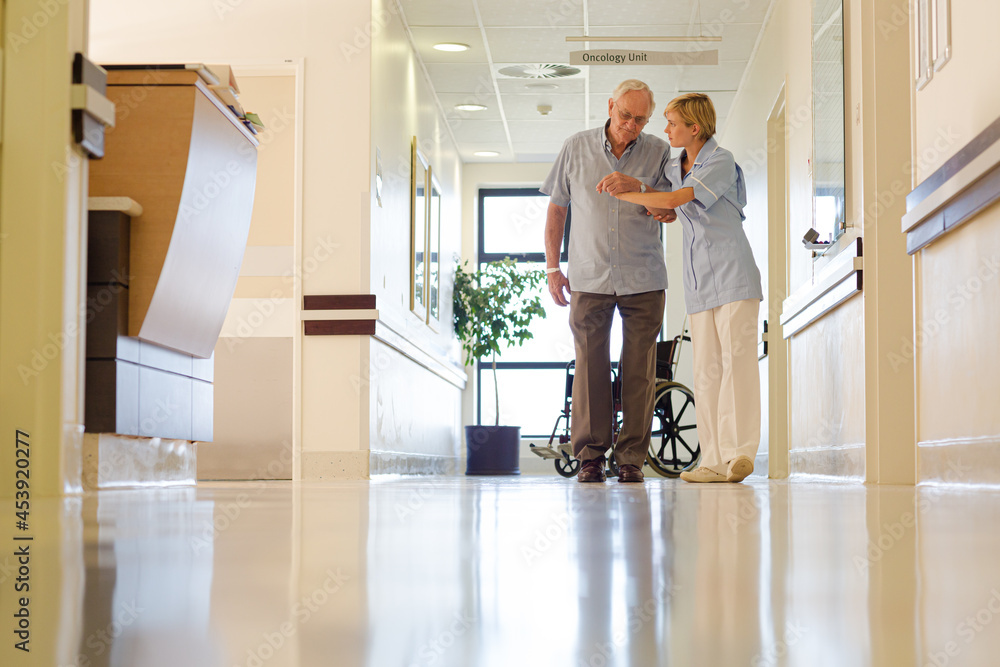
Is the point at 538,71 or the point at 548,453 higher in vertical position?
the point at 538,71

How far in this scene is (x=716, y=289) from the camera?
3.50 m

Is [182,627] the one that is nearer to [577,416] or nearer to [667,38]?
[577,416]

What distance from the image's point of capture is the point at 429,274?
7.84 metres

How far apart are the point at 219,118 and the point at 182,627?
2.86m

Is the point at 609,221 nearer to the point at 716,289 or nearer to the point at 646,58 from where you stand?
the point at 716,289

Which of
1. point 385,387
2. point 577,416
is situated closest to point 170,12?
point 385,387

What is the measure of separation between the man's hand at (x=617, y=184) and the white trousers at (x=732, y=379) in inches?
21.7

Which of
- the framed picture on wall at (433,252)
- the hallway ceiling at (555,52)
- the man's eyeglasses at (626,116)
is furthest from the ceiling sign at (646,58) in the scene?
the framed picture on wall at (433,252)

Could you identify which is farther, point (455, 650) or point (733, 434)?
point (733, 434)

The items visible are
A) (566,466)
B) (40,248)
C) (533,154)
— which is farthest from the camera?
(533,154)

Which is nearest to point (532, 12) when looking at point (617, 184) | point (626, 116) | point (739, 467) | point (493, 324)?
point (626, 116)

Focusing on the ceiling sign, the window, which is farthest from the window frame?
the ceiling sign

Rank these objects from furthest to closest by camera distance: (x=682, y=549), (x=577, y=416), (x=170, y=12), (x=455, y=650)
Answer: (x=170, y=12)
(x=577, y=416)
(x=682, y=549)
(x=455, y=650)

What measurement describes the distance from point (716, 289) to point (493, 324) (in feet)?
19.6
